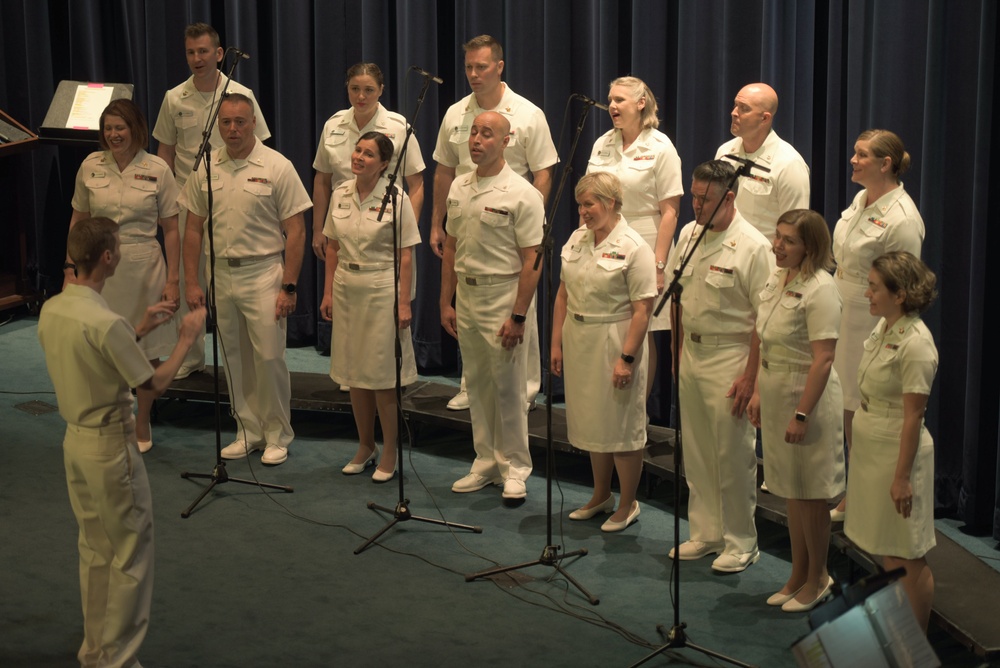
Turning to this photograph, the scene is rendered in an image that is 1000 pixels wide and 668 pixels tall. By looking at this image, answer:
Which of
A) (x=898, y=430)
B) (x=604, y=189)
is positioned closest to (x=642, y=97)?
(x=604, y=189)

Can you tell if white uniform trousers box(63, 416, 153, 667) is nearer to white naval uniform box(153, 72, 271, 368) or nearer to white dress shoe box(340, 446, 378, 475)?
white dress shoe box(340, 446, 378, 475)

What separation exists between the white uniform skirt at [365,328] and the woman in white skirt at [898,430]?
2273mm

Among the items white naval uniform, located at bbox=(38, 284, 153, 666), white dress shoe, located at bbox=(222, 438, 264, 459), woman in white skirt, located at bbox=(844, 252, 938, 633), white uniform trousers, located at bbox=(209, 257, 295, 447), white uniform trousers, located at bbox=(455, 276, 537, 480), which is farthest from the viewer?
white dress shoe, located at bbox=(222, 438, 264, 459)

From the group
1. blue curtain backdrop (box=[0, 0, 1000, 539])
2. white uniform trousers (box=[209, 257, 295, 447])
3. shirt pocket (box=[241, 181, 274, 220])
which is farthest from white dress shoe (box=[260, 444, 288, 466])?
blue curtain backdrop (box=[0, 0, 1000, 539])

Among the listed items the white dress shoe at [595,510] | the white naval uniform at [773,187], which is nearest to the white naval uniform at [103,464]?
the white dress shoe at [595,510]

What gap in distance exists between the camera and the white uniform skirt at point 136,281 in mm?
5840

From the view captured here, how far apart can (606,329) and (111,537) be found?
80.2 inches

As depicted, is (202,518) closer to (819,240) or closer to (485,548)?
(485,548)

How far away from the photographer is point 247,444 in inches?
236

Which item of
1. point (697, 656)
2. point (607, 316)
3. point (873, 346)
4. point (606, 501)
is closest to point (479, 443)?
point (606, 501)

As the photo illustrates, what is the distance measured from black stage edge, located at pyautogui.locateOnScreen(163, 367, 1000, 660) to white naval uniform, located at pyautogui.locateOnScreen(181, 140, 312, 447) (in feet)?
1.45

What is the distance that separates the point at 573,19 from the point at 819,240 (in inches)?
122

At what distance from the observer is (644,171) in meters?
5.41

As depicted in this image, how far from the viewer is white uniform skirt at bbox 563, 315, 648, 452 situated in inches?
190
